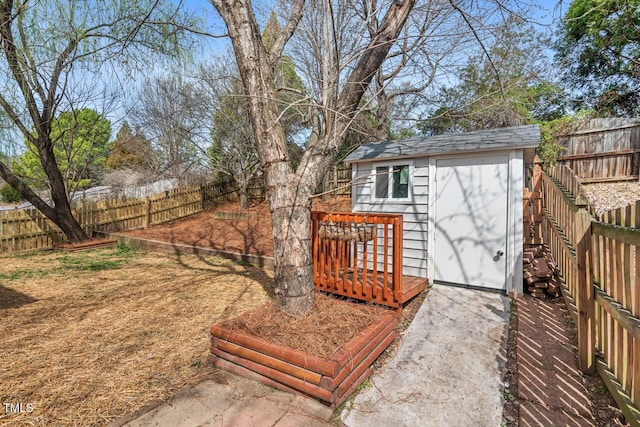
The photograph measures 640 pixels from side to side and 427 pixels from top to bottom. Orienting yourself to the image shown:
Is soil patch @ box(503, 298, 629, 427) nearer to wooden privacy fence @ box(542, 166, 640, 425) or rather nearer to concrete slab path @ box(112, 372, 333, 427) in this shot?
wooden privacy fence @ box(542, 166, 640, 425)

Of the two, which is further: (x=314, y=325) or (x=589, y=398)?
(x=314, y=325)

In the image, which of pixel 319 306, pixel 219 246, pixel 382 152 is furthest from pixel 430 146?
pixel 219 246

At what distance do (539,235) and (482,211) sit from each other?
5.83 ft

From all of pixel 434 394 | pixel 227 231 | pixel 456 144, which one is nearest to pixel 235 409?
pixel 434 394

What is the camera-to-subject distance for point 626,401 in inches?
73.3

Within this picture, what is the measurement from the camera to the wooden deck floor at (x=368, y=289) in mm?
3600

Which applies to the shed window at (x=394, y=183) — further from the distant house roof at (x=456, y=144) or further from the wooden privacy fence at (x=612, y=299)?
the wooden privacy fence at (x=612, y=299)

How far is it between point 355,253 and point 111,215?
29.3 ft

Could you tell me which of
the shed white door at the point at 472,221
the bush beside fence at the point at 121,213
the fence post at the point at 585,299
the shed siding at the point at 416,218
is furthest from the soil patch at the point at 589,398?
the bush beside fence at the point at 121,213

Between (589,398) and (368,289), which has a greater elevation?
(368,289)

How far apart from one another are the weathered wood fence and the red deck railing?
853cm

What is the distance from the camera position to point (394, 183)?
206 inches

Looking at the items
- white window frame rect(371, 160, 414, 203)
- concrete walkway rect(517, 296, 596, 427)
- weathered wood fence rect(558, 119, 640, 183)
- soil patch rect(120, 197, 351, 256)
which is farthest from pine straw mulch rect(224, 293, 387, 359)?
weathered wood fence rect(558, 119, 640, 183)

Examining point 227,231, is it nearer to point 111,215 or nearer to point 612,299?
point 111,215
